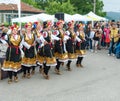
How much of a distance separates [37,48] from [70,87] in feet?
6.92

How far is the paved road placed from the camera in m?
8.51

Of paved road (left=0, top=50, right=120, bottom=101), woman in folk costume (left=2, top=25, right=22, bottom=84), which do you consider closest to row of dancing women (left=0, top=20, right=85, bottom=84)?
woman in folk costume (left=2, top=25, right=22, bottom=84)

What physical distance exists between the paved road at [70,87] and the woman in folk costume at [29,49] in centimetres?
47

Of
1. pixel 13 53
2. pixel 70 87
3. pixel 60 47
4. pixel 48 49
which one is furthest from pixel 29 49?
pixel 70 87

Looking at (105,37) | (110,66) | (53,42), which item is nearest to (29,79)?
(53,42)

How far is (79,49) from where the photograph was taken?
12695 mm

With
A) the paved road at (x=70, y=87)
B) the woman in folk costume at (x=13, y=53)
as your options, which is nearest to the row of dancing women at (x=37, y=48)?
the woman in folk costume at (x=13, y=53)

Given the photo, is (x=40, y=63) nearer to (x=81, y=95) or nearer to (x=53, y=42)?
(x=53, y=42)

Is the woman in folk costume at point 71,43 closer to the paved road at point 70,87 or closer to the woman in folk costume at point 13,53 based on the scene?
the paved road at point 70,87

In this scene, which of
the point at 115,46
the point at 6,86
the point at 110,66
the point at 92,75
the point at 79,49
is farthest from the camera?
the point at 115,46

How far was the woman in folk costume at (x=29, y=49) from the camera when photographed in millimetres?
10555

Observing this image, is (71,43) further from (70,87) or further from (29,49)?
(70,87)

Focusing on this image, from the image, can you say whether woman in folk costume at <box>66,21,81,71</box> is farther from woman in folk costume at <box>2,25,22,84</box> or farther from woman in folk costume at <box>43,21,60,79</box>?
woman in folk costume at <box>2,25,22,84</box>

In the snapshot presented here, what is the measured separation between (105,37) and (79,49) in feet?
22.7
